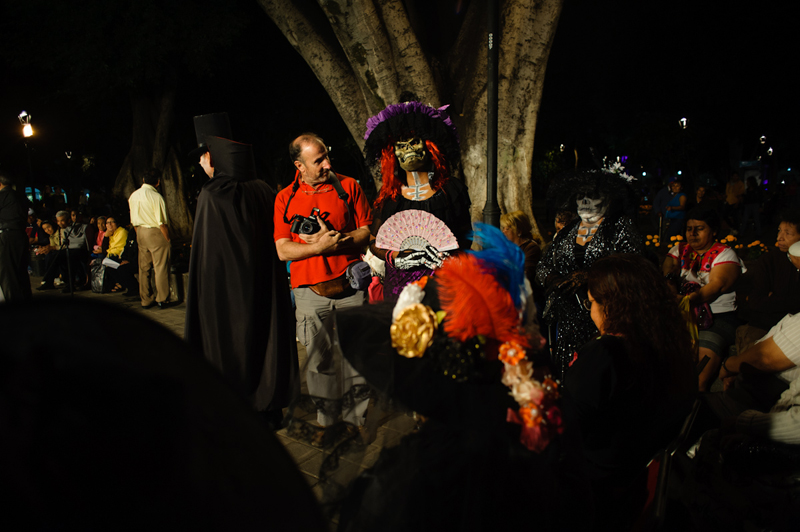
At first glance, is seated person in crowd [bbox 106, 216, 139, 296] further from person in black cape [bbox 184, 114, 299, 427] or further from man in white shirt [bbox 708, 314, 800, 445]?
man in white shirt [bbox 708, 314, 800, 445]

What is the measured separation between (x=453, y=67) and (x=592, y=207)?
4560 mm

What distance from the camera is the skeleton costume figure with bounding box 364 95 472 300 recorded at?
3393 millimetres

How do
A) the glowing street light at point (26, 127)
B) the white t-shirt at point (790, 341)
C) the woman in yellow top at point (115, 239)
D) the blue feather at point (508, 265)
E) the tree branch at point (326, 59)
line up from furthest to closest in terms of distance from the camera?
the glowing street light at point (26, 127) → the woman in yellow top at point (115, 239) → the tree branch at point (326, 59) → the white t-shirt at point (790, 341) → the blue feather at point (508, 265)

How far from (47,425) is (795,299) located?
15.5 feet

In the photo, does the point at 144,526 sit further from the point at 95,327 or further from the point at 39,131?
the point at 39,131

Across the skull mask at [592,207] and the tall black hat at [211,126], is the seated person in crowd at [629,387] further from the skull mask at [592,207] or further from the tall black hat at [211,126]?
the tall black hat at [211,126]

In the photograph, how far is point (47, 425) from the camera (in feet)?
1.82

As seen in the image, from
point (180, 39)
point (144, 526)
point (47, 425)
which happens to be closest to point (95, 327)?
point (47, 425)

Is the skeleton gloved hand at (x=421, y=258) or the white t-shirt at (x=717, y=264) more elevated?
the skeleton gloved hand at (x=421, y=258)

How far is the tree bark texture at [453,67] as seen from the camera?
6.47 m

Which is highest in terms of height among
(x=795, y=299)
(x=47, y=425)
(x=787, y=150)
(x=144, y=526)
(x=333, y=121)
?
(x=333, y=121)

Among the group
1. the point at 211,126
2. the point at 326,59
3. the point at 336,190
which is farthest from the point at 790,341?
the point at 326,59

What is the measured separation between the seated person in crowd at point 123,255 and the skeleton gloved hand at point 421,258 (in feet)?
24.6

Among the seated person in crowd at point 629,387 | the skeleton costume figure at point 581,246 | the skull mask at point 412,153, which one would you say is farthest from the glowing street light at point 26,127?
the seated person in crowd at point 629,387
